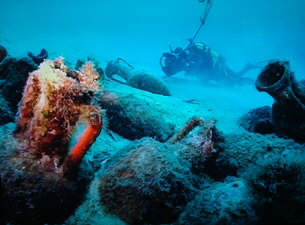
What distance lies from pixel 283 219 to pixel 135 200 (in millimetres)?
1194

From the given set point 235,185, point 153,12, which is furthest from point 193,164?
point 153,12

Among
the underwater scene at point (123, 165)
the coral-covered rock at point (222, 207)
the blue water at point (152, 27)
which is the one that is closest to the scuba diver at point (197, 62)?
the underwater scene at point (123, 165)

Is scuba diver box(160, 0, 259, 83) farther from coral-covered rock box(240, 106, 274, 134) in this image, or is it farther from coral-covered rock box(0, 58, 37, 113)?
coral-covered rock box(0, 58, 37, 113)

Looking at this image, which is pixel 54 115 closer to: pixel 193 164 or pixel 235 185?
pixel 193 164

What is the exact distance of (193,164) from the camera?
2189 millimetres

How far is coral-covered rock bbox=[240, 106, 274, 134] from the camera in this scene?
4708 millimetres

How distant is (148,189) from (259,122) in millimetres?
4307

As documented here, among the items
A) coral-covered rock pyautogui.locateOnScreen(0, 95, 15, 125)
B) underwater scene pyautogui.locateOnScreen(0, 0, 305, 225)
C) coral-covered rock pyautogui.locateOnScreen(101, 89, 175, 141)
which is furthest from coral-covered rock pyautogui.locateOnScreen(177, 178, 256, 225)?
coral-covered rock pyautogui.locateOnScreen(0, 95, 15, 125)

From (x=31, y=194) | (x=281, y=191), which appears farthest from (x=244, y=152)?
(x=31, y=194)

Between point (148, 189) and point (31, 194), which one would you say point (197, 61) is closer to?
point (148, 189)

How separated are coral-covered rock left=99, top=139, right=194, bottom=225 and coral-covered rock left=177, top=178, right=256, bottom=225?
16 cm

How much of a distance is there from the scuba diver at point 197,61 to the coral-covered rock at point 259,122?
26.3 ft

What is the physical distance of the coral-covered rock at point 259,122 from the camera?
185 inches

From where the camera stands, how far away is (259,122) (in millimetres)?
4949
